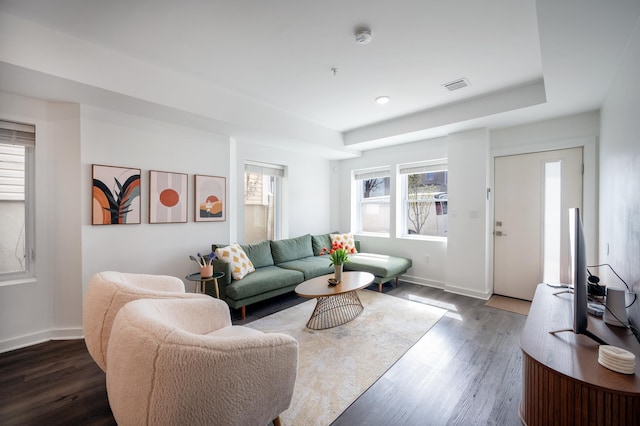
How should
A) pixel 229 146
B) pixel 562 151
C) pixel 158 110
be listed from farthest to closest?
pixel 229 146 → pixel 562 151 → pixel 158 110

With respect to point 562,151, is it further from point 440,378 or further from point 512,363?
point 440,378

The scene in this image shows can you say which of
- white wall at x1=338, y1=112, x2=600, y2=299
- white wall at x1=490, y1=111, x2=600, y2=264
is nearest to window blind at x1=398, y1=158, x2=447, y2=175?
white wall at x1=338, y1=112, x2=600, y2=299

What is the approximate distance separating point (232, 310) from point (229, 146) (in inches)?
90.2

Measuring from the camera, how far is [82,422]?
1652 millimetres

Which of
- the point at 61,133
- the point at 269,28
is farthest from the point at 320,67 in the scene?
the point at 61,133

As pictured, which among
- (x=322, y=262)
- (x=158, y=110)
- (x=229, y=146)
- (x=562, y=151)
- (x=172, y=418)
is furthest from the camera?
(x=322, y=262)

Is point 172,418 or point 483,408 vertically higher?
point 172,418

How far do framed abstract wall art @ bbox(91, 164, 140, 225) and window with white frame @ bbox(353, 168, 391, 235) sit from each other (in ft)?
12.7

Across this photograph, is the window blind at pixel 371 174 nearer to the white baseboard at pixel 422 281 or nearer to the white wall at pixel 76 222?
the white baseboard at pixel 422 281

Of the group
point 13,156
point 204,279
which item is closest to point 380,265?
point 204,279

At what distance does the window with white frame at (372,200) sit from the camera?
5.20 m

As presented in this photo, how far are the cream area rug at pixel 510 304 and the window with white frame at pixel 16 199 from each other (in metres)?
5.33

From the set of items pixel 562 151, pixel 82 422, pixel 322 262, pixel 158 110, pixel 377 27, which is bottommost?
pixel 82 422

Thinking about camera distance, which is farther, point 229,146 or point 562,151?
point 229,146
